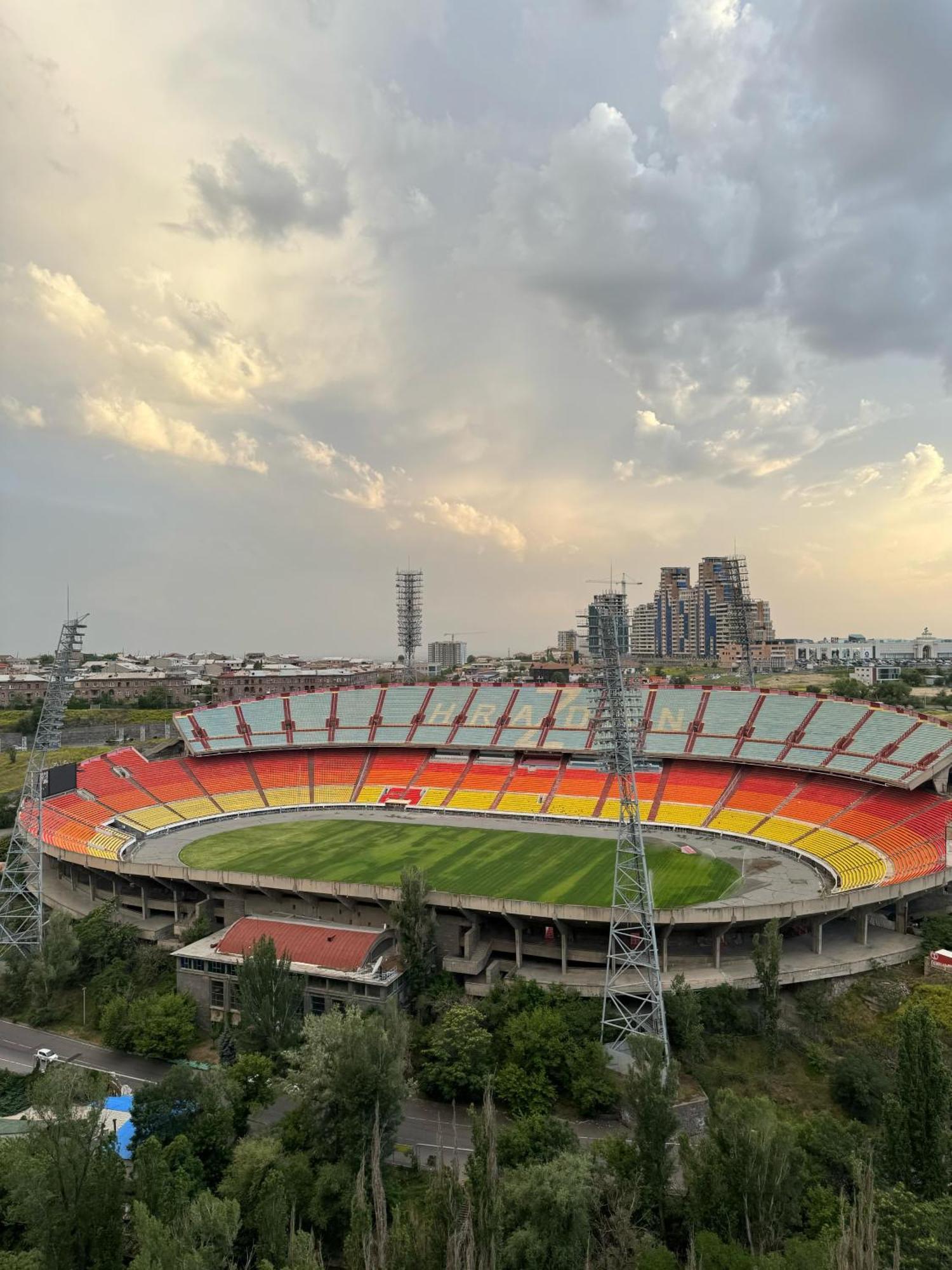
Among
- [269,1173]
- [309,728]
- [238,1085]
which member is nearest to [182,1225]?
[269,1173]

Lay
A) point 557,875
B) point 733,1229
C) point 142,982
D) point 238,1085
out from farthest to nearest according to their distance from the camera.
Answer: point 557,875, point 142,982, point 238,1085, point 733,1229

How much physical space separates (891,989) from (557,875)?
17.9m

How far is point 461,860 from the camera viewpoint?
Answer: 4778 cm

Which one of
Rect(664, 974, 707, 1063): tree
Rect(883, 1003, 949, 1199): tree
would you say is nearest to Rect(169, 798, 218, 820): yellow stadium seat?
Rect(664, 974, 707, 1063): tree

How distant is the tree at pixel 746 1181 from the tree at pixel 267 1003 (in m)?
15.7

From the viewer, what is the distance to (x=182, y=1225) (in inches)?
666

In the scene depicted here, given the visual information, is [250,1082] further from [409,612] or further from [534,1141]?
[409,612]

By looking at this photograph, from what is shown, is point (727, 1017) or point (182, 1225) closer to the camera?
point (182, 1225)

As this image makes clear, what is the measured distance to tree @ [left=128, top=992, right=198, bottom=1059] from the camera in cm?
3105

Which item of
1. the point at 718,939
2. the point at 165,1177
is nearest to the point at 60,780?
the point at 165,1177

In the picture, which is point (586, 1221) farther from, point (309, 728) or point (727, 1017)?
point (309, 728)

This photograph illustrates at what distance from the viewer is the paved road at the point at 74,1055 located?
99.8 feet

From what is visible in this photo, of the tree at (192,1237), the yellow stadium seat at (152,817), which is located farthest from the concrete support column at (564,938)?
the yellow stadium seat at (152,817)

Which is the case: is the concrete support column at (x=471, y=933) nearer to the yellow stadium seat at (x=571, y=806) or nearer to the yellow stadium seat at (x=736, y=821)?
the yellow stadium seat at (x=571, y=806)
